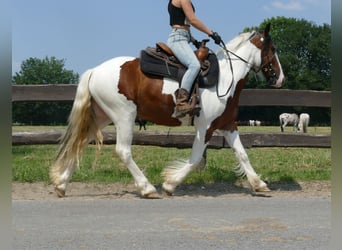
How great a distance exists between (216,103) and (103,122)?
1750mm

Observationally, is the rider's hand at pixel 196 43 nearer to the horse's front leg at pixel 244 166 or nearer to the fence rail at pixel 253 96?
the horse's front leg at pixel 244 166

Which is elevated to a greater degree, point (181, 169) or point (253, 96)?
point (253, 96)

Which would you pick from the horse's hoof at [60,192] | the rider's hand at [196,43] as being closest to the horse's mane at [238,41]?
the rider's hand at [196,43]

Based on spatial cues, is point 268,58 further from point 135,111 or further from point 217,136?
point 135,111

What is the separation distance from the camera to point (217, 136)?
27.4 ft

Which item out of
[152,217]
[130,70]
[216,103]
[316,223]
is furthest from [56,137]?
[316,223]

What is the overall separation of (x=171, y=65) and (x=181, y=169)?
1484mm

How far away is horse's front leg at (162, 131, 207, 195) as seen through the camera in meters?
6.53

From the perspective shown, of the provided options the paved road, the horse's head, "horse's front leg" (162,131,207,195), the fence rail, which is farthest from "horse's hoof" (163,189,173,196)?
the fence rail

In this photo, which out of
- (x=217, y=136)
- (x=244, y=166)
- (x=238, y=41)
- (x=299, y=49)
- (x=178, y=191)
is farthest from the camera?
(x=299, y=49)

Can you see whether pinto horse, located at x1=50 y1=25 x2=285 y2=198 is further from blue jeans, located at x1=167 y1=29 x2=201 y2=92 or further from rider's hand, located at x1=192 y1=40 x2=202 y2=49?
rider's hand, located at x1=192 y1=40 x2=202 y2=49

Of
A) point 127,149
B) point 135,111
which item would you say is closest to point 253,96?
point 135,111

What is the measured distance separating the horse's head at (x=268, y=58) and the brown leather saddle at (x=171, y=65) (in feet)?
2.76

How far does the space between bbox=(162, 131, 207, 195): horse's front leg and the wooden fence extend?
5.39 feet
